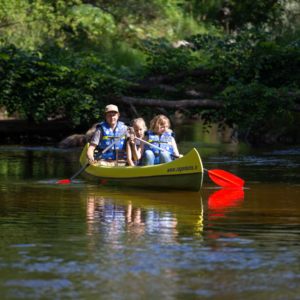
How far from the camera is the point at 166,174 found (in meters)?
7.74

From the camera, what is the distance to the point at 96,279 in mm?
3572

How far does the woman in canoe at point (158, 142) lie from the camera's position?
826 cm

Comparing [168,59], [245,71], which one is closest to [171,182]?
[245,71]

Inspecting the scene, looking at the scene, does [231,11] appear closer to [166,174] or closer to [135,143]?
[135,143]

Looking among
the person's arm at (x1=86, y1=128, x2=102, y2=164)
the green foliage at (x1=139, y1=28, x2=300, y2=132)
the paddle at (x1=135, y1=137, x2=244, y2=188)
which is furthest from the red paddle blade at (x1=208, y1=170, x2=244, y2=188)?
the green foliage at (x1=139, y1=28, x2=300, y2=132)

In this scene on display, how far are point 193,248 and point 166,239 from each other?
36cm

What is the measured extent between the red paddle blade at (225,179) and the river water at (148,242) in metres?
0.11

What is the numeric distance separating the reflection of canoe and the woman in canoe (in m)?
0.34

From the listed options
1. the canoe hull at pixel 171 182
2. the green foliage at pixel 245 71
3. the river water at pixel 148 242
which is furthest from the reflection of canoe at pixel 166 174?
the green foliage at pixel 245 71

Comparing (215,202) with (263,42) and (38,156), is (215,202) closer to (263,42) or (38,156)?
(38,156)

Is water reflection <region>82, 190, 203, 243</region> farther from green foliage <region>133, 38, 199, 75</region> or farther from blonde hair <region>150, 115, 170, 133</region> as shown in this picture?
green foliage <region>133, 38, 199, 75</region>

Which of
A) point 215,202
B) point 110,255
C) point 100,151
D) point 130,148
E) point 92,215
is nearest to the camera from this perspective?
point 110,255

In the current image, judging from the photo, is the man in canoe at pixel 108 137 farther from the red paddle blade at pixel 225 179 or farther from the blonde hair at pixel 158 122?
the red paddle blade at pixel 225 179

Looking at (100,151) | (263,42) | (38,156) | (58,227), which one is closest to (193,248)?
(58,227)
